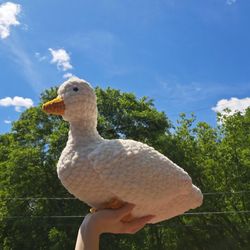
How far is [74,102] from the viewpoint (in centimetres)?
350

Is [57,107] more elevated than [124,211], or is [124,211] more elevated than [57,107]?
[57,107]

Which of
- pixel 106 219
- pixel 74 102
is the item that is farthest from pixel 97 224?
pixel 74 102

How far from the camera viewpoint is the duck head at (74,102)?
3508 millimetres

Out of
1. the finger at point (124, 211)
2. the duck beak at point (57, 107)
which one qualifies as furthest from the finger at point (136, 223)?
the duck beak at point (57, 107)

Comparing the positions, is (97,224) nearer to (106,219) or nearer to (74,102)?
(106,219)

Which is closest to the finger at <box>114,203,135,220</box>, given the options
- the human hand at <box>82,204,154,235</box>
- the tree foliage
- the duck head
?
the human hand at <box>82,204,154,235</box>

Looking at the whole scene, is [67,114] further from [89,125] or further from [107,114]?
[107,114]

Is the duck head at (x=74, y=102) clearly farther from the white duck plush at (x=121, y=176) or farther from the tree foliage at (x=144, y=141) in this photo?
the tree foliage at (x=144, y=141)

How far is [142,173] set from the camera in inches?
124

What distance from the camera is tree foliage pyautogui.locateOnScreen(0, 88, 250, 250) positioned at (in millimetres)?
13570

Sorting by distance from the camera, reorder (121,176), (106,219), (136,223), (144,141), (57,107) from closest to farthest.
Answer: (121,176), (106,219), (136,223), (57,107), (144,141)

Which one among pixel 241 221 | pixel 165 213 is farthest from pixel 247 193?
pixel 165 213

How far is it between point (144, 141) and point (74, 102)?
1194cm

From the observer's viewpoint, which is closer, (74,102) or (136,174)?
(136,174)
